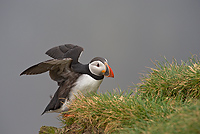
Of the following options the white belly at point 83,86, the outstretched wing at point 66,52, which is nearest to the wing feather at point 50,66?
the outstretched wing at point 66,52

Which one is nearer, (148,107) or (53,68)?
(148,107)

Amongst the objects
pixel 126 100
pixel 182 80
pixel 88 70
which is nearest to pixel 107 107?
pixel 126 100

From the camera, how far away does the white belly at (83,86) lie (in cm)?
377

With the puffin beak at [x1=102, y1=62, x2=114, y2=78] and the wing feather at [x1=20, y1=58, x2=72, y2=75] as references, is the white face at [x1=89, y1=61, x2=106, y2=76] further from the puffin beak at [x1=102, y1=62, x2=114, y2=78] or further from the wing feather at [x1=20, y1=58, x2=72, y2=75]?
the wing feather at [x1=20, y1=58, x2=72, y2=75]

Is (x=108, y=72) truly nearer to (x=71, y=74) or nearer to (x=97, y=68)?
(x=97, y=68)

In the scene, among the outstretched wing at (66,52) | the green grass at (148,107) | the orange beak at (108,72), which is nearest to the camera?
the green grass at (148,107)

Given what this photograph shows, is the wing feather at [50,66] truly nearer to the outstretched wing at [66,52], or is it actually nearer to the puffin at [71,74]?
the puffin at [71,74]

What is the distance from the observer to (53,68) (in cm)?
390

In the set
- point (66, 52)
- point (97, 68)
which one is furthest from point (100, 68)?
point (66, 52)

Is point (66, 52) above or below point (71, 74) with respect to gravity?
above

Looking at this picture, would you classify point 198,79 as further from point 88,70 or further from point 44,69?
point 44,69

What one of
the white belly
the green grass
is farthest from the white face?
the green grass

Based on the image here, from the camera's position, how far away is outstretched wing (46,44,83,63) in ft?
13.2

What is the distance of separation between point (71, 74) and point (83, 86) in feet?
0.96
